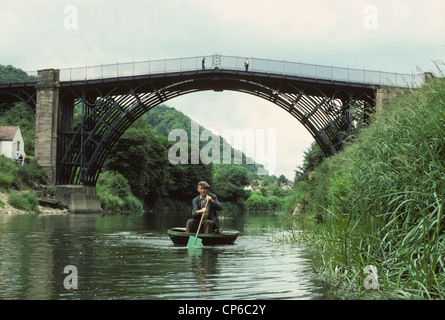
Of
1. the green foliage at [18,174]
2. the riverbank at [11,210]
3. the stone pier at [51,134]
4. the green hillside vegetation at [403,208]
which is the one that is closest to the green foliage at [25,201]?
the riverbank at [11,210]

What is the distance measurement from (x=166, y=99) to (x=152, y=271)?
30.7 metres

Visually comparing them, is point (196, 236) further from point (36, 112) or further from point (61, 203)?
point (36, 112)

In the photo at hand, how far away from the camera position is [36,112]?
3678cm

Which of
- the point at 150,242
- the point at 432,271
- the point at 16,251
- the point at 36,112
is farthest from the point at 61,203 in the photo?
the point at 432,271

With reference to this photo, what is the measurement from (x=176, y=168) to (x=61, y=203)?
36.4m

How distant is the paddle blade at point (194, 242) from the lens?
465 inches

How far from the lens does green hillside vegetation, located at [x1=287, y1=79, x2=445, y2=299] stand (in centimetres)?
540

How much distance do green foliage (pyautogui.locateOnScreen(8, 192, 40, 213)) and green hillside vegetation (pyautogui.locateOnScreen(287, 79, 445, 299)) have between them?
25.3 metres

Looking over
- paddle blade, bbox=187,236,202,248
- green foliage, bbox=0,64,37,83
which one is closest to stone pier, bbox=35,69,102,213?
paddle blade, bbox=187,236,202,248

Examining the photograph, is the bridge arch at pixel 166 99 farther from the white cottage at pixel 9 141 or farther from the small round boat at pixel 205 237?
the small round boat at pixel 205 237

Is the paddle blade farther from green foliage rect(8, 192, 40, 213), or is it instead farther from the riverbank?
green foliage rect(8, 192, 40, 213)

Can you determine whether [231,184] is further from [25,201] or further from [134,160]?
[25,201]

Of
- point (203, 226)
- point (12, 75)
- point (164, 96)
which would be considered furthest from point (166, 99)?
point (12, 75)
